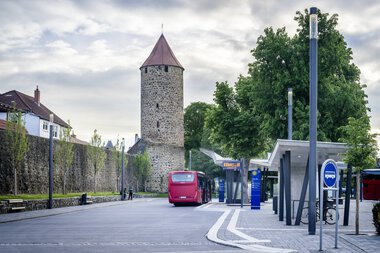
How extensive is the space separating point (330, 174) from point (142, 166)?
2693 inches

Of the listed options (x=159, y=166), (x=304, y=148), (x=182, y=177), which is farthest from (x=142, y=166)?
(x=304, y=148)

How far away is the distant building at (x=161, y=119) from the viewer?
9006cm

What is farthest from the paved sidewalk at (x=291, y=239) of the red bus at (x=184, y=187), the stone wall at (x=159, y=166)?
the stone wall at (x=159, y=166)

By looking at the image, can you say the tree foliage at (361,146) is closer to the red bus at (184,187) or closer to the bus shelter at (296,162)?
the bus shelter at (296,162)

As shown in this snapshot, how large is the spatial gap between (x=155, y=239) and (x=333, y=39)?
22.9 metres

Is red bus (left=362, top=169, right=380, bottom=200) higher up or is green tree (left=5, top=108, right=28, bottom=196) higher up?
green tree (left=5, top=108, right=28, bottom=196)

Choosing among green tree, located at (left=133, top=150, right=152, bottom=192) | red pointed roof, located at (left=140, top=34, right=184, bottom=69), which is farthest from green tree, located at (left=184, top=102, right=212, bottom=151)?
green tree, located at (left=133, top=150, right=152, bottom=192)

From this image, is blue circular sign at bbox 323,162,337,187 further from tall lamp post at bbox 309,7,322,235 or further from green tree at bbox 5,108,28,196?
green tree at bbox 5,108,28,196

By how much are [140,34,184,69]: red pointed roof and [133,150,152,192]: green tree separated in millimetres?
14083

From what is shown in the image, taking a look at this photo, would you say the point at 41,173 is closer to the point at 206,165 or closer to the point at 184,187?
the point at 184,187

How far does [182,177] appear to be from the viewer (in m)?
47.1

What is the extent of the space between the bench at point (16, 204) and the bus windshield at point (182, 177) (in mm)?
14756

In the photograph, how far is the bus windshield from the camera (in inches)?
1853

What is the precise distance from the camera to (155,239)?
16.8m
